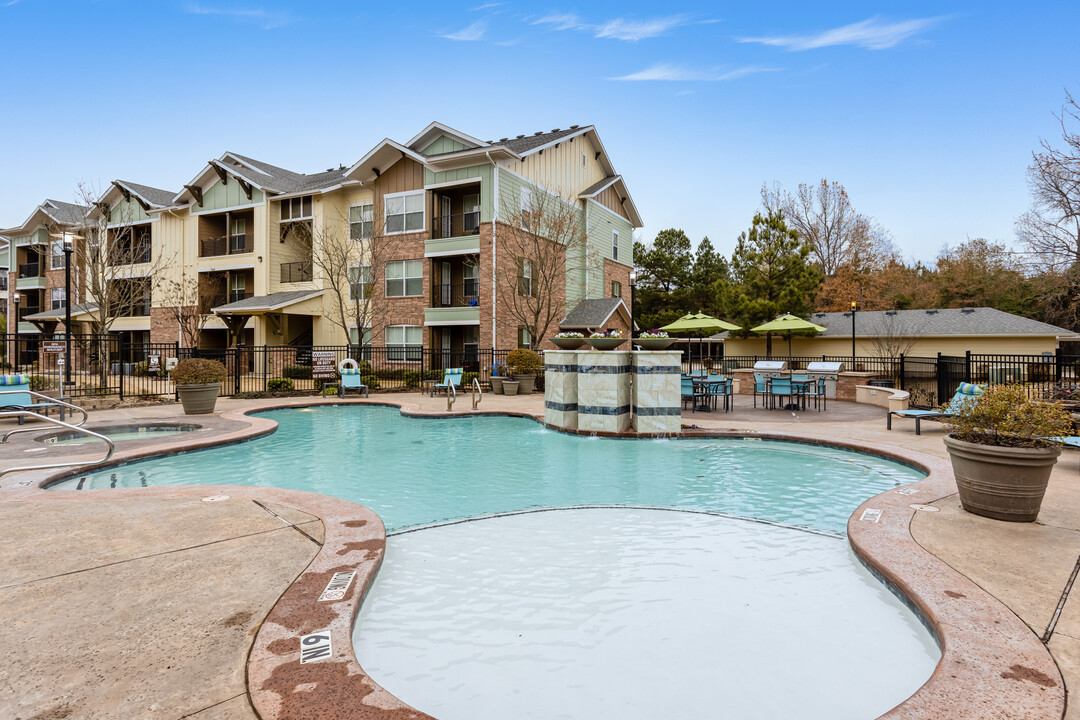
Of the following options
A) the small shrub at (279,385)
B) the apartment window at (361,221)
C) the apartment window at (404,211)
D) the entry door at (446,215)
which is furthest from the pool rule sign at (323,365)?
the apartment window at (361,221)

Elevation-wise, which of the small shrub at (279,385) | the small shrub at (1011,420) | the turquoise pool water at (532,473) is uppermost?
the small shrub at (1011,420)

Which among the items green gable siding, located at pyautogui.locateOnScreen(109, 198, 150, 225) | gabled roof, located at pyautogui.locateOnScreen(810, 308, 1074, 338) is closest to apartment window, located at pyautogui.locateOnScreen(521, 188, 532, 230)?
gabled roof, located at pyautogui.locateOnScreen(810, 308, 1074, 338)

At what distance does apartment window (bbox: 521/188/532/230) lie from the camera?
78.2 ft

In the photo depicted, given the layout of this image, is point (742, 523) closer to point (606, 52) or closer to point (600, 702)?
point (600, 702)

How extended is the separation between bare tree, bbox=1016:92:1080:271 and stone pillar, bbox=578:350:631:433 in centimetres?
2410

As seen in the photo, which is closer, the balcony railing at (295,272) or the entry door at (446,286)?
the entry door at (446,286)

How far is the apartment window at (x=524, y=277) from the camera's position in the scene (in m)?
23.3

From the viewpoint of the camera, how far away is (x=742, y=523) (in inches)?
215

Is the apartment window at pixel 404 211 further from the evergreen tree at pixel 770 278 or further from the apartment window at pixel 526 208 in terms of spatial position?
the evergreen tree at pixel 770 278

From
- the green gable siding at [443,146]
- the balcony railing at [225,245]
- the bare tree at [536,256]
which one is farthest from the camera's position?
the balcony railing at [225,245]

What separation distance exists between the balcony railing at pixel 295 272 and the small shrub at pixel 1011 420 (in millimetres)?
28063

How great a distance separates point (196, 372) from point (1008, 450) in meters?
14.7

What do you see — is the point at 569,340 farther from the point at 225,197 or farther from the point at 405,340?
the point at 225,197

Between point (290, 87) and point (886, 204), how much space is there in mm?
40784
